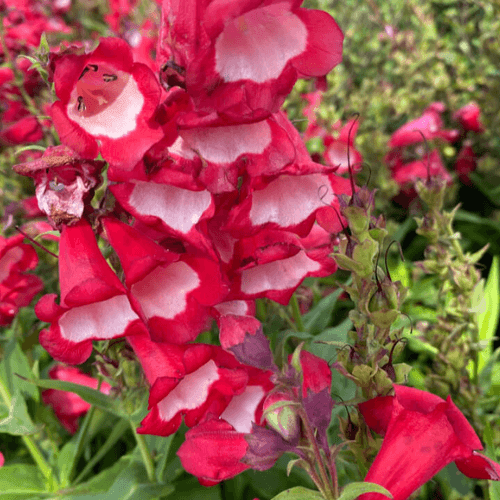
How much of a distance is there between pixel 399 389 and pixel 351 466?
0.21 metres

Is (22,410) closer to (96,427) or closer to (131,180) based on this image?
(96,427)

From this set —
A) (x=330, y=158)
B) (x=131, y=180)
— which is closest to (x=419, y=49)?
(x=330, y=158)

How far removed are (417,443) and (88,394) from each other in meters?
0.42

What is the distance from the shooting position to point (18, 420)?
31.2 inches

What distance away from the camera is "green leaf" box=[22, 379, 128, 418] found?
2.20ft

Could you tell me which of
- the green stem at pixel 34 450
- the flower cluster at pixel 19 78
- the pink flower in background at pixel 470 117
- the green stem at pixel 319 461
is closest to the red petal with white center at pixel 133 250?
the green stem at pixel 319 461

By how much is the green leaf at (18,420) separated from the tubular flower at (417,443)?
53 cm

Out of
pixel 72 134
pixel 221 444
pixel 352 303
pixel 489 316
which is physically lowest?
pixel 352 303

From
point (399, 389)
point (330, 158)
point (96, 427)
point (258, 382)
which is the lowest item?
point (96, 427)

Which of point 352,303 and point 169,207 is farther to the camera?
point 352,303

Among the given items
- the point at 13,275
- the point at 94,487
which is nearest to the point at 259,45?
the point at 13,275

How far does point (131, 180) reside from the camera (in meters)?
0.54

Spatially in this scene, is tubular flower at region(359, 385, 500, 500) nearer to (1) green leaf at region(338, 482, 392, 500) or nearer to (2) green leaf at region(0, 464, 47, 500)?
(1) green leaf at region(338, 482, 392, 500)

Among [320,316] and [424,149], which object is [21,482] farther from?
[424,149]
